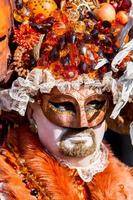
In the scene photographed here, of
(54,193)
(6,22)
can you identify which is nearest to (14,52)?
(6,22)

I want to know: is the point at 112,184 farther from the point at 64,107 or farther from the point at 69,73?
the point at 69,73

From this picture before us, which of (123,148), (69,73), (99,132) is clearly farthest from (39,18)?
(123,148)

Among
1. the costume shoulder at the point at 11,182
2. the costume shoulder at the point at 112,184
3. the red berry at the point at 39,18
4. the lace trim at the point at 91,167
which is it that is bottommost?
the costume shoulder at the point at 112,184

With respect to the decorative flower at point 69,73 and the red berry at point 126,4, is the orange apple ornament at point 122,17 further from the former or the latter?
the decorative flower at point 69,73

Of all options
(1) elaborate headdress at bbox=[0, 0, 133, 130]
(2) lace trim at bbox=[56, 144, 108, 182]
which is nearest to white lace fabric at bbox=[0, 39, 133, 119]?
(1) elaborate headdress at bbox=[0, 0, 133, 130]

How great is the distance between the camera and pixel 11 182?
258 cm

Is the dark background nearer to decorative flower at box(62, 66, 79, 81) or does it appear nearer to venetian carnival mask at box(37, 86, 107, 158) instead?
venetian carnival mask at box(37, 86, 107, 158)

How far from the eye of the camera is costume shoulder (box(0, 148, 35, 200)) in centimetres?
256

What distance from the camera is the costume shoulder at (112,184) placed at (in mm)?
2699

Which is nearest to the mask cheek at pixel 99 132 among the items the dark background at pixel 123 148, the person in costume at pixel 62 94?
the person in costume at pixel 62 94

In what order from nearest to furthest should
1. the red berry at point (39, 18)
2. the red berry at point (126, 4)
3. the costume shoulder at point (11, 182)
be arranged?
the costume shoulder at point (11, 182)
the red berry at point (39, 18)
the red berry at point (126, 4)

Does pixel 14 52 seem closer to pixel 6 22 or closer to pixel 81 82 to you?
pixel 6 22

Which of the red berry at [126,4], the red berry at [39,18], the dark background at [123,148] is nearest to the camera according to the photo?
the red berry at [39,18]

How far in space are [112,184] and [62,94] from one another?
0.42 metres
